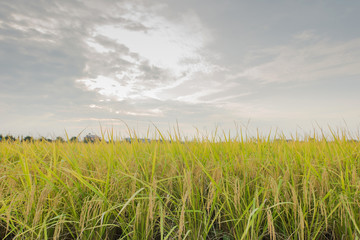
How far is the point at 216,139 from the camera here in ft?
13.0

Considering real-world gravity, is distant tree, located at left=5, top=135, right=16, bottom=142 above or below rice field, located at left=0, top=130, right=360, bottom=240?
above

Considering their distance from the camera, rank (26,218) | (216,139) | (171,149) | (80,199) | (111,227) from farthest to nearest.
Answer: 1. (216,139)
2. (171,149)
3. (80,199)
4. (111,227)
5. (26,218)

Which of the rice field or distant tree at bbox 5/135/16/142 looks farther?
distant tree at bbox 5/135/16/142

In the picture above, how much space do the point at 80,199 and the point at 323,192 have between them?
8.20 feet

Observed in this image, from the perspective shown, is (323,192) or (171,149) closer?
(323,192)

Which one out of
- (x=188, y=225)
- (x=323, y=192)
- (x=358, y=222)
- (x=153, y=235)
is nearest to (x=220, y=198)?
(x=188, y=225)

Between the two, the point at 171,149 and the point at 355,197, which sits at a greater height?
the point at 171,149

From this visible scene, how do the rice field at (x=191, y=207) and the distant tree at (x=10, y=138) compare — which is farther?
the distant tree at (x=10, y=138)

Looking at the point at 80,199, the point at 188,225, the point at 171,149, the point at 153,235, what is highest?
the point at 171,149

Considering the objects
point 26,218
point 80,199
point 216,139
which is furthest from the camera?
point 216,139

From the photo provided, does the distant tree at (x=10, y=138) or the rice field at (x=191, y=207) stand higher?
the distant tree at (x=10, y=138)

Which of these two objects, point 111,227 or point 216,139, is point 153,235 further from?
point 216,139

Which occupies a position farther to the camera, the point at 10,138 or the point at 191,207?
the point at 10,138

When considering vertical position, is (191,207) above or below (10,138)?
below
